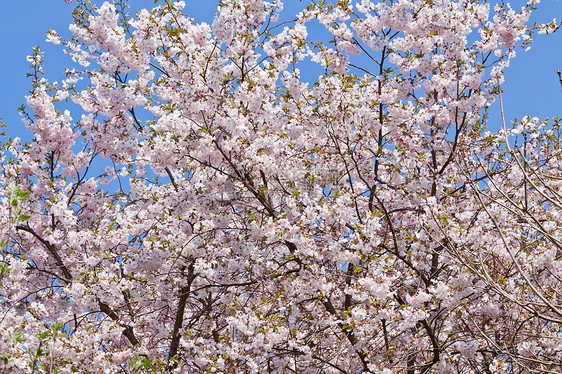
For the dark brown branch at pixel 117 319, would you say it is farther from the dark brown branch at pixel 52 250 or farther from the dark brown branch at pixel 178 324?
the dark brown branch at pixel 52 250

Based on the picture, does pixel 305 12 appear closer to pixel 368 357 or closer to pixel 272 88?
pixel 272 88

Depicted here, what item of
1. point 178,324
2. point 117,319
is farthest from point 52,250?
point 178,324

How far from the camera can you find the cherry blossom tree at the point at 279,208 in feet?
23.5

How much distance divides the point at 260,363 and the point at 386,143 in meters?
3.63

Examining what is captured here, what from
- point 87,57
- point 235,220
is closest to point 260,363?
point 235,220

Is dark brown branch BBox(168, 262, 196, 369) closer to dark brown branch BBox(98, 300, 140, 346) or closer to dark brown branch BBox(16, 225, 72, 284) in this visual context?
dark brown branch BBox(98, 300, 140, 346)

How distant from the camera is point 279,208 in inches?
335

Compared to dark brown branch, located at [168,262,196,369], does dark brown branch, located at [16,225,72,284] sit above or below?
above

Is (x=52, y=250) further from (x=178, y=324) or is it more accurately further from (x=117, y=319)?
(x=178, y=324)

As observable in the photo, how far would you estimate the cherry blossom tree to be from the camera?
282 inches

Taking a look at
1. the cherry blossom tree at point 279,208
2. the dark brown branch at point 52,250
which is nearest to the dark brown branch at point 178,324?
the cherry blossom tree at point 279,208

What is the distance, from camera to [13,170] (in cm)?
947

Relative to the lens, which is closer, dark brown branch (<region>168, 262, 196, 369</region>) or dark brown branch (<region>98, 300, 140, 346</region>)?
dark brown branch (<region>168, 262, 196, 369</region>)

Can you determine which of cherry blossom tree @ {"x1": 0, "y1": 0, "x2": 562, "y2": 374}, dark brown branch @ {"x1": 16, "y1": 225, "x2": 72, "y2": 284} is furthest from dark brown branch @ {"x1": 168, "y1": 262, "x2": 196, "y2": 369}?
dark brown branch @ {"x1": 16, "y1": 225, "x2": 72, "y2": 284}
